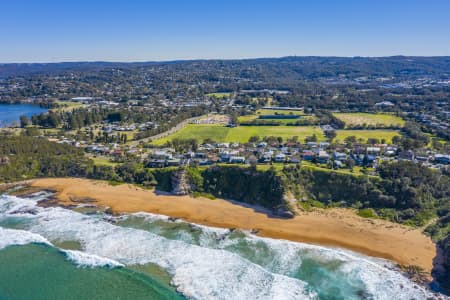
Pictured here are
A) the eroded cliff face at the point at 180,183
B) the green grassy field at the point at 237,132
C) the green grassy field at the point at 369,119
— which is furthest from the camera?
the green grassy field at the point at 369,119

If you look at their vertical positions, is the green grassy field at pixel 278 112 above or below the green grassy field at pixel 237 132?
above

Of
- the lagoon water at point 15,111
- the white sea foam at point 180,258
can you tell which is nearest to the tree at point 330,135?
the white sea foam at point 180,258

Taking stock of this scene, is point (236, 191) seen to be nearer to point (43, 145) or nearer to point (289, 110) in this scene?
point (43, 145)

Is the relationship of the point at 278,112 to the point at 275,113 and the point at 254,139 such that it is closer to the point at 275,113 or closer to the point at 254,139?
the point at 275,113

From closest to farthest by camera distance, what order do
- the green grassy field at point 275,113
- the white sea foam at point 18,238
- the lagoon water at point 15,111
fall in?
the white sea foam at point 18,238, the green grassy field at point 275,113, the lagoon water at point 15,111

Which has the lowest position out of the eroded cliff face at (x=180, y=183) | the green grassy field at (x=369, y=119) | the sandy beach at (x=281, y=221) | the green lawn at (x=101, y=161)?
the sandy beach at (x=281, y=221)

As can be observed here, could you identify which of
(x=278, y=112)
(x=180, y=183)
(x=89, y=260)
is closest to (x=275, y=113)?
(x=278, y=112)

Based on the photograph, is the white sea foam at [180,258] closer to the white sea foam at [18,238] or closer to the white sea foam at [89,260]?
the white sea foam at [89,260]
